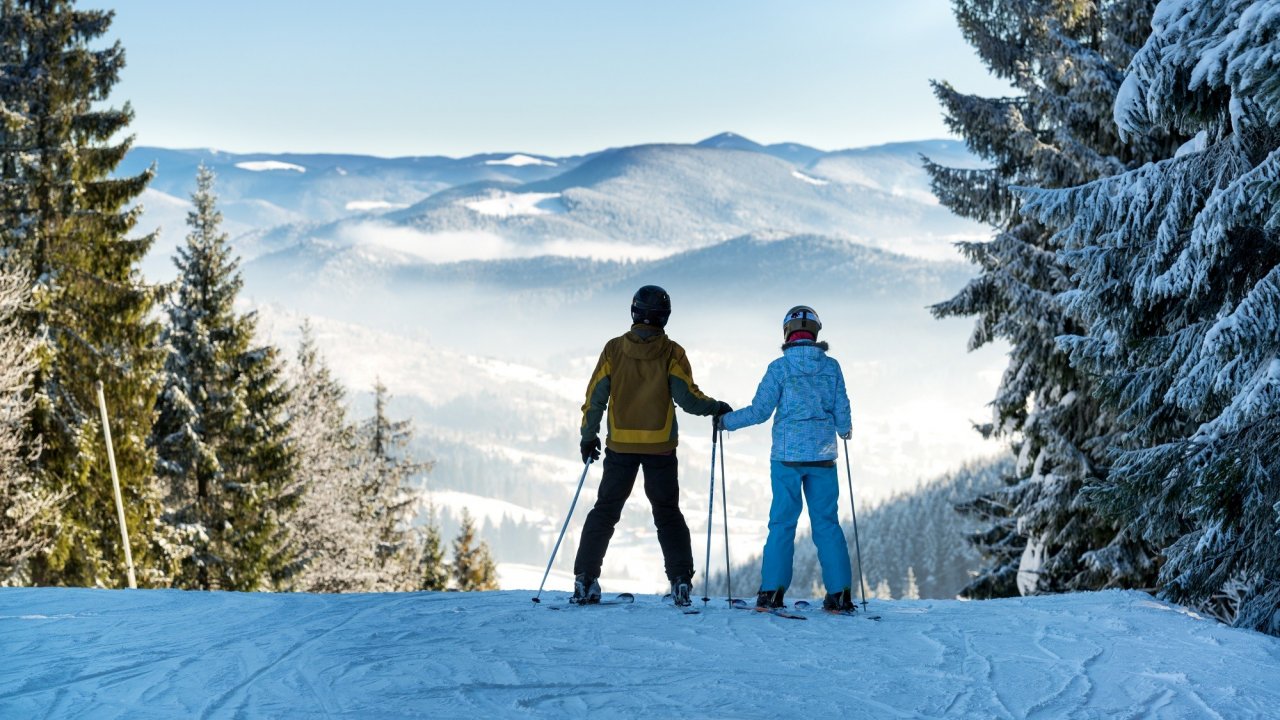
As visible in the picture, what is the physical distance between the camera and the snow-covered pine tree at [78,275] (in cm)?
1744

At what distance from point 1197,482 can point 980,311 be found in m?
7.89

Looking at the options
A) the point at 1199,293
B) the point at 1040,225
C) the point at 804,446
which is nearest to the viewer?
the point at 1199,293

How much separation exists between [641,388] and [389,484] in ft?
111

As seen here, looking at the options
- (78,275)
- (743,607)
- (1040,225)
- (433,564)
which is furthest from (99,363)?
(433,564)

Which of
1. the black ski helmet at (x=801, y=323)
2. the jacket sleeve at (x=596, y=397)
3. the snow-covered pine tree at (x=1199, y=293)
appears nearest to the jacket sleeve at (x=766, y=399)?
the black ski helmet at (x=801, y=323)

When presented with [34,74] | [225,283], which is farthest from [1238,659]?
[225,283]

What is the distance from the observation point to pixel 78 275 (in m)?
17.9

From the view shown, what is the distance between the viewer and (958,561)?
96.4 meters

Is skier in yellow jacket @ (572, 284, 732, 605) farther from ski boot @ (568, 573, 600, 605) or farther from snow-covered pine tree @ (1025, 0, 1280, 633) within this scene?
snow-covered pine tree @ (1025, 0, 1280, 633)

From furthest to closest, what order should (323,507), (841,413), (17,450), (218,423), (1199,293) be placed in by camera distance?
1. (323,507)
2. (218,423)
3. (17,450)
4. (841,413)
5. (1199,293)

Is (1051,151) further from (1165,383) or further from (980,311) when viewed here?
(1165,383)

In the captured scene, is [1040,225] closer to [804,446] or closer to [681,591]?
[804,446]

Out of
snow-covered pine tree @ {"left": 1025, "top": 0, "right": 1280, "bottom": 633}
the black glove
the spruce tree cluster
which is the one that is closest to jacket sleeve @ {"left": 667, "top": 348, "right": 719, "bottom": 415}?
the black glove

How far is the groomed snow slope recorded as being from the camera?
5090mm
